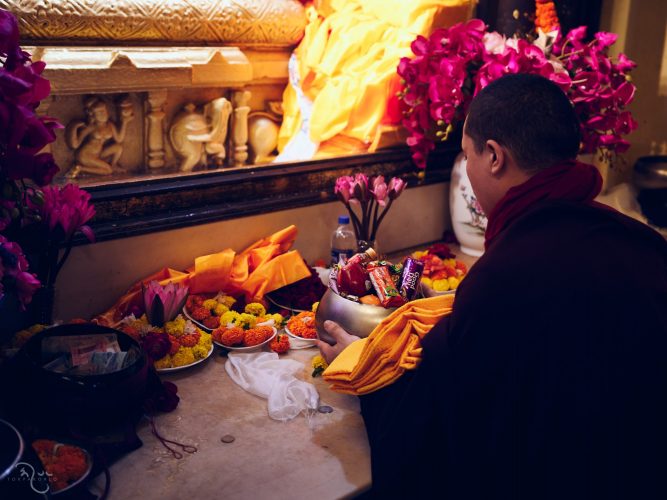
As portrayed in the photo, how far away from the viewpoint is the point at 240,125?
282 cm

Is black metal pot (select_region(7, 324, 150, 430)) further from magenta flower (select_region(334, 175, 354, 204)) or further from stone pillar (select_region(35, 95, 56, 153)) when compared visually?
magenta flower (select_region(334, 175, 354, 204))

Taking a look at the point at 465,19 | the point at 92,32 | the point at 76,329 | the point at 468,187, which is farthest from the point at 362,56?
the point at 76,329

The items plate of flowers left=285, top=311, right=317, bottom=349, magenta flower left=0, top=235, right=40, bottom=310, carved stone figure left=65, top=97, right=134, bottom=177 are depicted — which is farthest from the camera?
carved stone figure left=65, top=97, right=134, bottom=177

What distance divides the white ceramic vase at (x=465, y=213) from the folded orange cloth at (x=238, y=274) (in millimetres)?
852

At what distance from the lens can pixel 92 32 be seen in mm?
2428

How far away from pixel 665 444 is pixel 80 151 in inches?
79.6

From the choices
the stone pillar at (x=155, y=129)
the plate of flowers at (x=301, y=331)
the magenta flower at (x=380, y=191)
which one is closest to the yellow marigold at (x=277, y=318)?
the plate of flowers at (x=301, y=331)

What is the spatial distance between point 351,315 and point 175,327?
530mm

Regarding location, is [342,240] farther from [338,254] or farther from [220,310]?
[220,310]

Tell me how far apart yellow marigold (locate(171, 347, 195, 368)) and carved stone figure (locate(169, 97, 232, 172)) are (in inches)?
35.6

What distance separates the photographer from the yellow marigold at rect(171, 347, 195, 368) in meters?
1.97

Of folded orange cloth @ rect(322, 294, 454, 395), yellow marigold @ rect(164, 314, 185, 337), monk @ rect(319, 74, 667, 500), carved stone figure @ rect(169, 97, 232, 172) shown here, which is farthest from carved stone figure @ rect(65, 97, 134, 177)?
monk @ rect(319, 74, 667, 500)

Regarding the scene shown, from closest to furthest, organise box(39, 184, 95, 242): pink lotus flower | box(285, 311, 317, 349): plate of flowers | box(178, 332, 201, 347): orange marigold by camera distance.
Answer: box(39, 184, 95, 242): pink lotus flower < box(178, 332, 201, 347): orange marigold < box(285, 311, 317, 349): plate of flowers

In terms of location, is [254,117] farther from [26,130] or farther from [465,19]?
[26,130]
